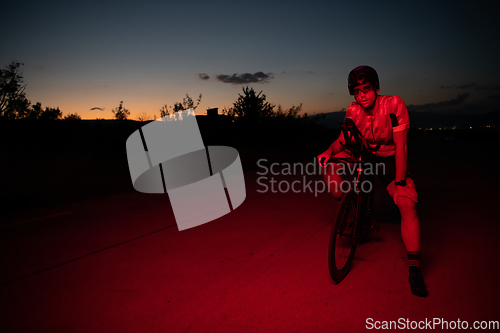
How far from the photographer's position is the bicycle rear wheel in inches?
122

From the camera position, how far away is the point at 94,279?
3385mm

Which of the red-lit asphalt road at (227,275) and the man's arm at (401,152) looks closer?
the red-lit asphalt road at (227,275)

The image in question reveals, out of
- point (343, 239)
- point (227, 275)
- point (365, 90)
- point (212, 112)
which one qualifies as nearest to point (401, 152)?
point (365, 90)

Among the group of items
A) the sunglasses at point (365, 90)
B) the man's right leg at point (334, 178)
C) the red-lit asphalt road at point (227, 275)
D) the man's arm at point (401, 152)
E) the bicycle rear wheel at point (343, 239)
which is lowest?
the red-lit asphalt road at point (227, 275)

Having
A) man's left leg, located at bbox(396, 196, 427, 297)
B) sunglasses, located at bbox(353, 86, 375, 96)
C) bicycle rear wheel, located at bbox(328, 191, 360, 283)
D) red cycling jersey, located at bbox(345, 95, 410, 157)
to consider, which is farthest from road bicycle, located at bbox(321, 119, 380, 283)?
man's left leg, located at bbox(396, 196, 427, 297)

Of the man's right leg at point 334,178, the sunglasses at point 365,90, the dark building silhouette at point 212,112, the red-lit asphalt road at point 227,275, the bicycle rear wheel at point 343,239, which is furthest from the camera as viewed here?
the dark building silhouette at point 212,112

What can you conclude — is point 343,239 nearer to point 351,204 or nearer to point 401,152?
point 351,204

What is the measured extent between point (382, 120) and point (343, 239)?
1.35 m

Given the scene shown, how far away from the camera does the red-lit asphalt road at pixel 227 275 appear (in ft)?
8.67

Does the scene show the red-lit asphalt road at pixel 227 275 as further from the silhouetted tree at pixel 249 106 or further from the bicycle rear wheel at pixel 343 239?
the silhouetted tree at pixel 249 106

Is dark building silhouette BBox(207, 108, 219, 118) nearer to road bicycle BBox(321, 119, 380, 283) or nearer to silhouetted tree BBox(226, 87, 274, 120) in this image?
silhouetted tree BBox(226, 87, 274, 120)

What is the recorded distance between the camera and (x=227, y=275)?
3.45 meters

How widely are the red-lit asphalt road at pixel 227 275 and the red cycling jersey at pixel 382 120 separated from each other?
142cm

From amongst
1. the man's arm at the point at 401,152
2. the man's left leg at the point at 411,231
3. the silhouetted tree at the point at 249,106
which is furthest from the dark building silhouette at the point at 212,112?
the man's left leg at the point at 411,231
